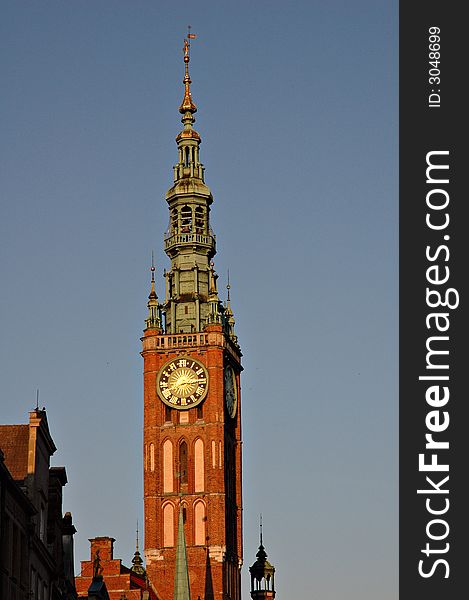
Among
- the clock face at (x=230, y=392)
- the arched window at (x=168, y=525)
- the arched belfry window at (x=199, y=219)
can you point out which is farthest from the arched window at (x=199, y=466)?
the arched belfry window at (x=199, y=219)

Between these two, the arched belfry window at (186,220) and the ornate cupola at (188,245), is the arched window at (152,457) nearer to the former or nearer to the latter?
the ornate cupola at (188,245)

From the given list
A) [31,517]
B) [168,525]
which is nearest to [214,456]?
[168,525]

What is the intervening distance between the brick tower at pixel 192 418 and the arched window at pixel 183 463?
8 cm

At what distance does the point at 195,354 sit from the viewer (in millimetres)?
147875

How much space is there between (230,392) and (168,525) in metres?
13.1

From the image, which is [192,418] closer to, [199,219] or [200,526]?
[200,526]

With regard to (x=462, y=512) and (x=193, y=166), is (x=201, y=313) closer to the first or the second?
(x=193, y=166)

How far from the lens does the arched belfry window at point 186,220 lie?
15412cm

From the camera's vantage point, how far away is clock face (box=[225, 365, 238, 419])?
494 ft

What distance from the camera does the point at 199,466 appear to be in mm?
145750

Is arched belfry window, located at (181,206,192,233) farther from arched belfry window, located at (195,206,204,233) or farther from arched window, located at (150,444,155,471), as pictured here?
arched window, located at (150,444,155,471)

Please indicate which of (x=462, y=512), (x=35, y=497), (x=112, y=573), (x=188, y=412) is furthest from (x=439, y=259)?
(x=188, y=412)

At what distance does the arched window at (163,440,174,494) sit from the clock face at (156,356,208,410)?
3.23 meters

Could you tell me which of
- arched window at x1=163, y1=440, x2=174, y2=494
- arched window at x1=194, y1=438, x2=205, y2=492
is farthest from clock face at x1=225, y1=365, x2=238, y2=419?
arched window at x1=163, y1=440, x2=174, y2=494
